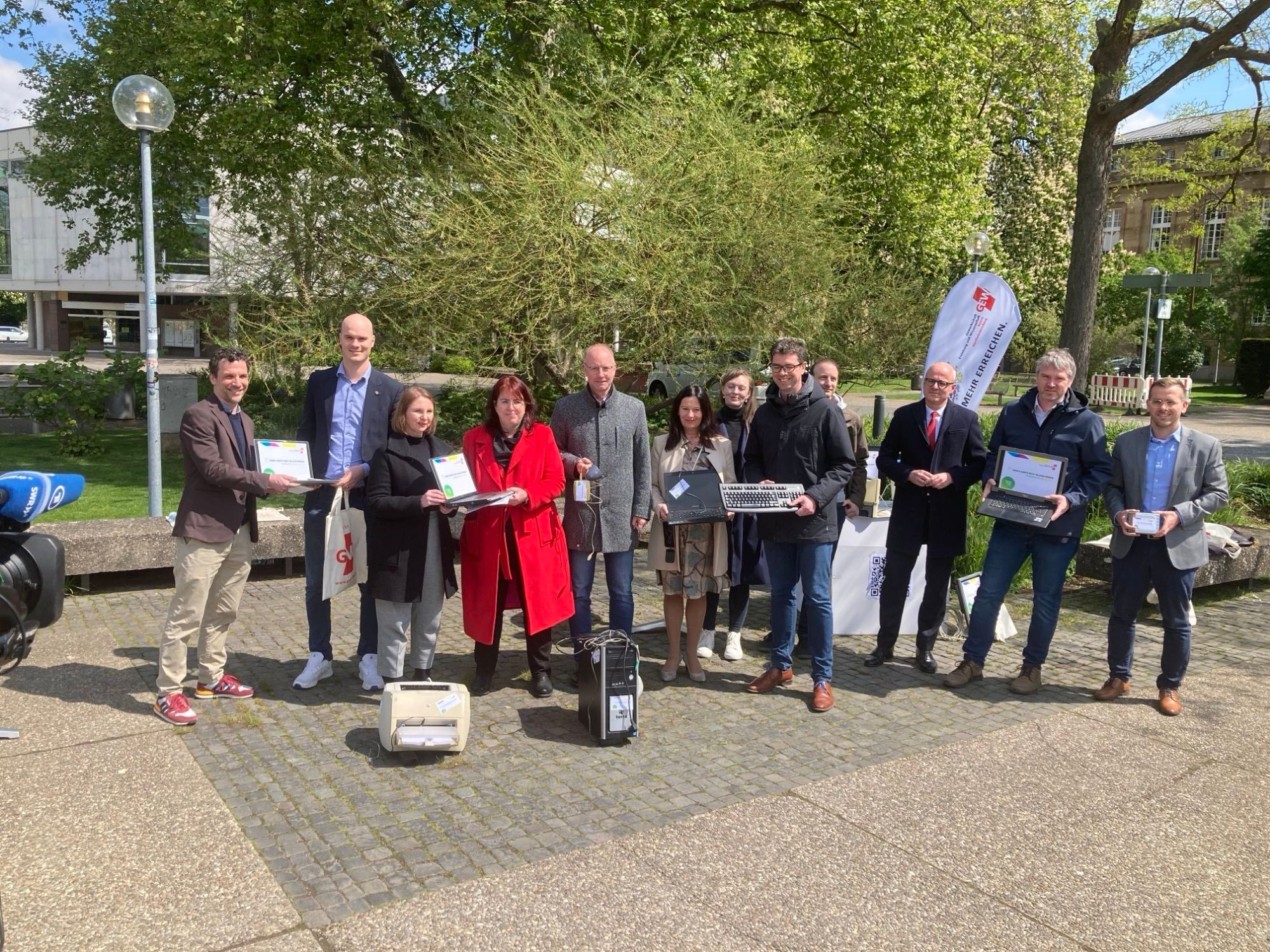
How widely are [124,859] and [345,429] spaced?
2.48m

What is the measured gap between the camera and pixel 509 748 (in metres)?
4.86

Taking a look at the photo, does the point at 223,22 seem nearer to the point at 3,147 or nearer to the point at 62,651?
the point at 62,651

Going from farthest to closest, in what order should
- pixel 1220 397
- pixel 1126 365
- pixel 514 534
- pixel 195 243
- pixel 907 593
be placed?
1. pixel 1126 365
2. pixel 1220 397
3. pixel 195 243
4. pixel 907 593
5. pixel 514 534

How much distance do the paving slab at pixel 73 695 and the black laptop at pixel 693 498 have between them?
2.81 metres

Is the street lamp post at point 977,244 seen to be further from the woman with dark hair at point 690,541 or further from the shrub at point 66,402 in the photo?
the shrub at point 66,402

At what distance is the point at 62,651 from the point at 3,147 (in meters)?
73.1

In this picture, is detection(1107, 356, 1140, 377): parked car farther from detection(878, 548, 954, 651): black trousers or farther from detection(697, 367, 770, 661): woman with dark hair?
detection(697, 367, 770, 661): woman with dark hair

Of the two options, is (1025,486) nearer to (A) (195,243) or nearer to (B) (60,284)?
(A) (195,243)

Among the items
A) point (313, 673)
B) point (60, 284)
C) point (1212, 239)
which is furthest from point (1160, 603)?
point (60, 284)

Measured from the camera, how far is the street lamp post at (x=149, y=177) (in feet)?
26.9

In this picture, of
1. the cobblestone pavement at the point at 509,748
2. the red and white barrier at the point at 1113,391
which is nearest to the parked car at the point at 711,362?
the cobblestone pavement at the point at 509,748

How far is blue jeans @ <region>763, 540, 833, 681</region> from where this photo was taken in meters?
5.60

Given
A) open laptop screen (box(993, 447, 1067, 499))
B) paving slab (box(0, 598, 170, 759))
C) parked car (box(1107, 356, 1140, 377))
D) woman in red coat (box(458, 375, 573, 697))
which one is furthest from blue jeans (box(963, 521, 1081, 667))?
parked car (box(1107, 356, 1140, 377))

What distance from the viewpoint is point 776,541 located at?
566 cm
